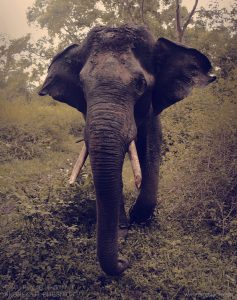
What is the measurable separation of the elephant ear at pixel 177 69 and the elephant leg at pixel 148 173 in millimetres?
611

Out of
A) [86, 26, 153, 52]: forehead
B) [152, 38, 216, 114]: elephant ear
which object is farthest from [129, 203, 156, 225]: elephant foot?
[86, 26, 153, 52]: forehead

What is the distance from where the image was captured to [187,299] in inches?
142

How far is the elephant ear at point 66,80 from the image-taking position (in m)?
4.55

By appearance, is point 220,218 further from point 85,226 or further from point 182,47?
point 182,47

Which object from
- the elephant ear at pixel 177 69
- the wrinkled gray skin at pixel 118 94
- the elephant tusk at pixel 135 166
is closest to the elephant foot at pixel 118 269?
the wrinkled gray skin at pixel 118 94

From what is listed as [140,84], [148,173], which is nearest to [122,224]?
[148,173]

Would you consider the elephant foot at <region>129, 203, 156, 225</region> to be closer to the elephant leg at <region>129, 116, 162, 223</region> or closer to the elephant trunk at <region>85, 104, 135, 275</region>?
the elephant leg at <region>129, 116, 162, 223</region>

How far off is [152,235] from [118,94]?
84.6 inches

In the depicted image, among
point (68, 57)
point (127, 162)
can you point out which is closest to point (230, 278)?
A: point (68, 57)

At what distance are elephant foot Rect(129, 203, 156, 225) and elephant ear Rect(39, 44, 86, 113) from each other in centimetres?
158

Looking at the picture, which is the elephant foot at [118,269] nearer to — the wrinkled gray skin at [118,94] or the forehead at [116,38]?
the wrinkled gray skin at [118,94]

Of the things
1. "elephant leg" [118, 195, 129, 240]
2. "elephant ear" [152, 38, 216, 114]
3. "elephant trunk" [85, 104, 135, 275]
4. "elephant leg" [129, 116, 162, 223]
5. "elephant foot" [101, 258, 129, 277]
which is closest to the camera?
"elephant trunk" [85, 104, 135, 275]

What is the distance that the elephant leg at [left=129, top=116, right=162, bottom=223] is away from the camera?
203 inches

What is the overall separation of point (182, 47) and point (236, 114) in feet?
8.31
